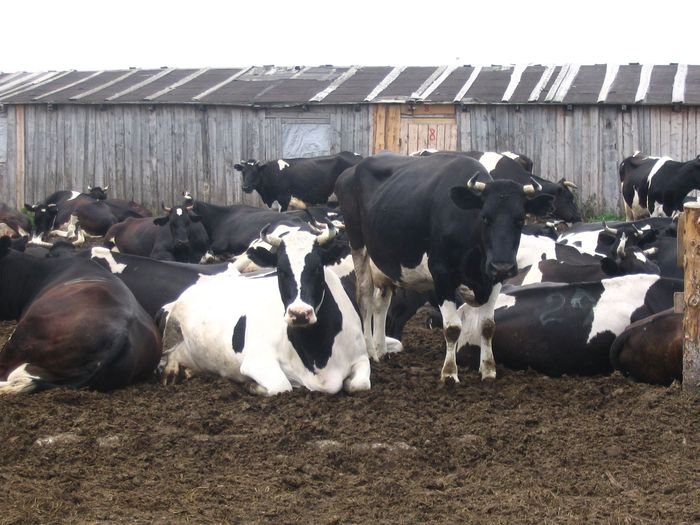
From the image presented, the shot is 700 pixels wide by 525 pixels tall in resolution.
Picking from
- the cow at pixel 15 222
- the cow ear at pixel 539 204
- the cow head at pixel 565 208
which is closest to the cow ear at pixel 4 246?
the cow ear at pixel 539 204

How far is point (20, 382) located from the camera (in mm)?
8508

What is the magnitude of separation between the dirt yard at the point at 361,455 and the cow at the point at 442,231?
785 millimetres

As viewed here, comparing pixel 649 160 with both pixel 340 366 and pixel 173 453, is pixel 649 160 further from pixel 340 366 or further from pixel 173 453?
pixel 173 453

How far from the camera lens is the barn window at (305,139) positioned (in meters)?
26.8

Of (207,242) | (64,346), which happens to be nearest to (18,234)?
(207,242)

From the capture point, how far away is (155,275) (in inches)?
456

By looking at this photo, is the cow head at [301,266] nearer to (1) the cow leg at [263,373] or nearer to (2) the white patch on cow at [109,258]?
(1) the cow leg at [263,373]

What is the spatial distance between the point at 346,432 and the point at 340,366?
148 centimetres

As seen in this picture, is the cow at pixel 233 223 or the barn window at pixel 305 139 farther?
the barn window at pixel 305 139

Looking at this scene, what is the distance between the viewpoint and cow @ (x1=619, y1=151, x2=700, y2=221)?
20672 mm

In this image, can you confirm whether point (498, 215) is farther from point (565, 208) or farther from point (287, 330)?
point (565, 208)

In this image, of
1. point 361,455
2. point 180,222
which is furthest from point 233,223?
point 361,455

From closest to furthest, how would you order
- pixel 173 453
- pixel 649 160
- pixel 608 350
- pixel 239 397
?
pixel 173 453, pixel 239 397, pixel 608 350, pixel 649 160

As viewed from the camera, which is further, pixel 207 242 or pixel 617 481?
pixel 207 242
